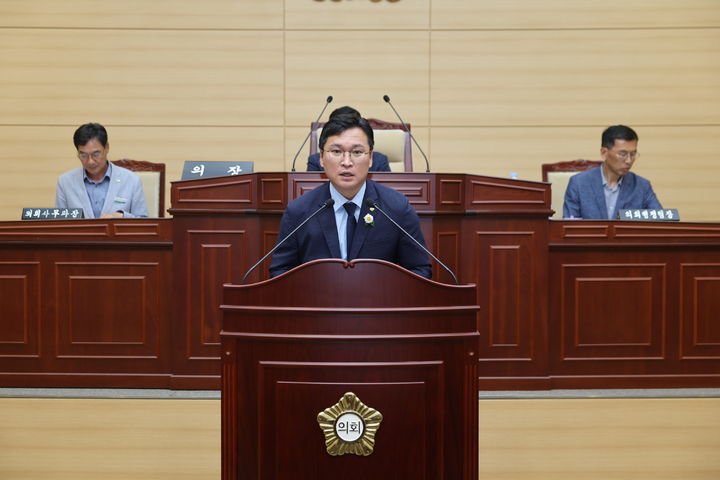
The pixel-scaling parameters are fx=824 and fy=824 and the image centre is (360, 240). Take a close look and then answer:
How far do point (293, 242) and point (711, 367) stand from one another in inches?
92.0

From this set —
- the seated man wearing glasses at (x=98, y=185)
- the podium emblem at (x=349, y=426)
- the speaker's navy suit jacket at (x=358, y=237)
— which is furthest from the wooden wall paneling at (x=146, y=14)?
the podium emblem at (x=349, y=426)

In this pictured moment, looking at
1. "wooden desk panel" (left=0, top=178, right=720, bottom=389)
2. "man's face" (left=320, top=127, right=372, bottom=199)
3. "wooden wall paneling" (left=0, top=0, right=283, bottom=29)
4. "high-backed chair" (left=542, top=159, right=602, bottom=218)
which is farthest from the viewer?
"wooden wall paneling" (left=0, top=0, right=283, bottom=29)

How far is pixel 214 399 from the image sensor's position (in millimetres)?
3480

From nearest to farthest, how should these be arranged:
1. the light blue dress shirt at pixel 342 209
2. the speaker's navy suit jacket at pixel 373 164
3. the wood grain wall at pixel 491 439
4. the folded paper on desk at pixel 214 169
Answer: the light blue dress shirt at pixel 342 209, the wood grain wall at pixel 491 439, the speaker's navy suit jacket at pixel 373 164, the folded paper on desk at pixel 214 169

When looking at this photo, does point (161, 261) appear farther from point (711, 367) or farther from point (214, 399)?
point (711, 367)

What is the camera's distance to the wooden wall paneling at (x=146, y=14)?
5.81 metres

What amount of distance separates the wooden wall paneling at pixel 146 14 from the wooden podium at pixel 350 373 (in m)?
4.32

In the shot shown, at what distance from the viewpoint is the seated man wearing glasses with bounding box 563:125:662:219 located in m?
4.20

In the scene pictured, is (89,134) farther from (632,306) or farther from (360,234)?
(632,306)

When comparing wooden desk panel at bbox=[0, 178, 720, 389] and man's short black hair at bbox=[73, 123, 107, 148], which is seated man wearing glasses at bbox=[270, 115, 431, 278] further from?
man's short black hair at bbox=[73, 123, 107, 148]

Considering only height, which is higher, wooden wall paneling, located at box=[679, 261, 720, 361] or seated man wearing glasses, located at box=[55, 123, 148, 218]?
seated man wearing glasses, located at box=[55, 123, 148, 218]

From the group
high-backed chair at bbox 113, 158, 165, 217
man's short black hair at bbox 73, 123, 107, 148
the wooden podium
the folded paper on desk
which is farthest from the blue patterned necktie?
high-backed chair at bbox 113, 158, 165, 217

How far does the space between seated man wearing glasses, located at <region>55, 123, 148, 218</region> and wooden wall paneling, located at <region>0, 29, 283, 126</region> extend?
1.54 meters

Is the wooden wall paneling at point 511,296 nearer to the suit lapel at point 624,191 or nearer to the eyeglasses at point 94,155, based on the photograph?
the suit lapel at point 624,191
